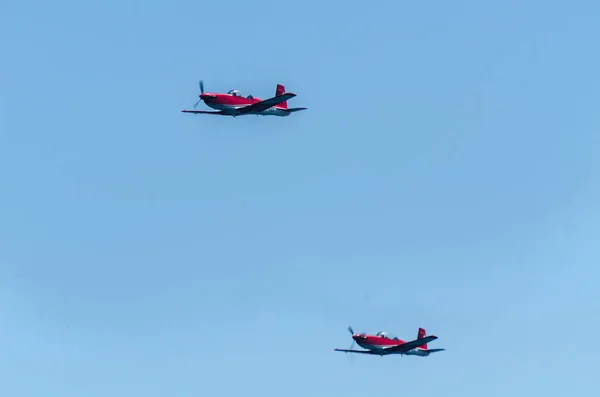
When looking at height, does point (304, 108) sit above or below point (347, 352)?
above

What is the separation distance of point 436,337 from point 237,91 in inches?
2231

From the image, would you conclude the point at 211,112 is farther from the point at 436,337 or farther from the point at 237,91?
the point at 436,337

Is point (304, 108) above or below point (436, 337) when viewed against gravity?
above

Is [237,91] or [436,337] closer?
[237,91]

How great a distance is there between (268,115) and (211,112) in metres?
10.5

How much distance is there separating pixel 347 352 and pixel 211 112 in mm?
53946

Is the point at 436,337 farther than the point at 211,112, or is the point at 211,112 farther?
the point at 436,337

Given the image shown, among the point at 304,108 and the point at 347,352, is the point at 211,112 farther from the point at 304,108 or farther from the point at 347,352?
the point at 347,352

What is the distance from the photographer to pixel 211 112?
173m

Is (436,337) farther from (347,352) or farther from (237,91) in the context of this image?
(237,91)

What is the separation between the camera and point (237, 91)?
17562 centimetres

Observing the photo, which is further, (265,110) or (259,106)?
(265,110)

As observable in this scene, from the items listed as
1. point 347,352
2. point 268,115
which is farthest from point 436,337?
point 268,115

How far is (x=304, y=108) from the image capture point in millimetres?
168625
